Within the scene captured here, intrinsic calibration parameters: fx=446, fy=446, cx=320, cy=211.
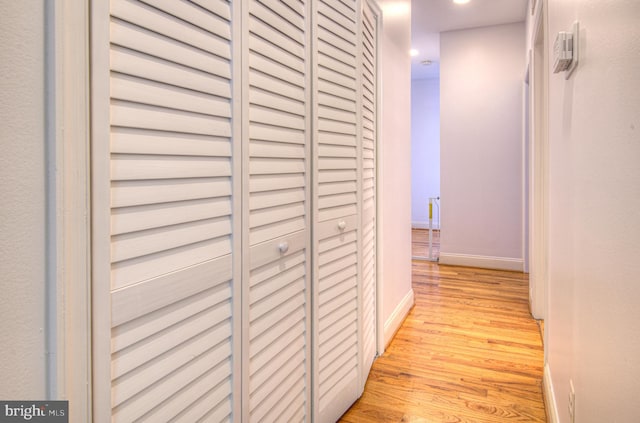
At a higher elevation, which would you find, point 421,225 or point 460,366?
point 421,225

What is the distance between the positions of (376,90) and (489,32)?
3145 millimetres

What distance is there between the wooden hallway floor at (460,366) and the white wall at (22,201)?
1.58 meters

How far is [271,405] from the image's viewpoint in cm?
142

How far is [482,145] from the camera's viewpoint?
512 cm

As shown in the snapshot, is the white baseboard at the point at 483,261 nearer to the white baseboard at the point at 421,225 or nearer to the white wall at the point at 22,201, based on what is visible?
the white baseboard at the point at 421,225

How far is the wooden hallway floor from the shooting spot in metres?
2.07

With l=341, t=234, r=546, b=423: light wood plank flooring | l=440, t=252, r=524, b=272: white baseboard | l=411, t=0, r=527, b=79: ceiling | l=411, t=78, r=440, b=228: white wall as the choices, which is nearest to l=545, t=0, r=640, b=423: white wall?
l=341, t=234, r=546, b=423: light wood plank flooring

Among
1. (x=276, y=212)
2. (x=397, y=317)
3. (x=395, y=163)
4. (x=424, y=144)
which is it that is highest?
(x=424, y=144)

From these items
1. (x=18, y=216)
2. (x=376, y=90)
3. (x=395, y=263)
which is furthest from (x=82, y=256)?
(x=395, y=263)

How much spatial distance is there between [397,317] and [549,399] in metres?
1.25

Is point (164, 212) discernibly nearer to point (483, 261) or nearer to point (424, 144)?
point (483, 261)

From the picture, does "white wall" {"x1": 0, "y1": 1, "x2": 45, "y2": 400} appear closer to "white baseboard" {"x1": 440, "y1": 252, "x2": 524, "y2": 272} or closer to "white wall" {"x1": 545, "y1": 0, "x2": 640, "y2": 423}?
"white wall" {"x1": 545, "y1": 0, "x2": 640, "y2": 423}

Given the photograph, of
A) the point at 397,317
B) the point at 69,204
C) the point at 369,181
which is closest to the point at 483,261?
the point at 397,317

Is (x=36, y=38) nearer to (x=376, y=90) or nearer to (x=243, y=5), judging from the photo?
(x=243, y=5)
